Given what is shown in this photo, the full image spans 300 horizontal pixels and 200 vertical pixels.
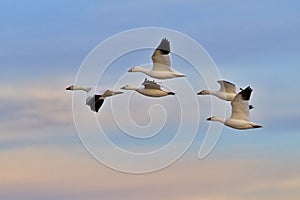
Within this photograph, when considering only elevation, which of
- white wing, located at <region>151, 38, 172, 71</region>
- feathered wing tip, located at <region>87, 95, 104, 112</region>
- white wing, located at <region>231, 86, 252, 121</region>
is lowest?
feathered wing tip, located at <region>87, 95, 104, 112</region>

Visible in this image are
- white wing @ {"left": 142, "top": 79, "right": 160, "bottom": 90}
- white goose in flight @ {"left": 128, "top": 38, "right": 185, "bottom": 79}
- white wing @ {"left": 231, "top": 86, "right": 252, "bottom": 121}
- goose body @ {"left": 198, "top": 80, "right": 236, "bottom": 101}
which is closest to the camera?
white wing @ {"left": 142, "top": 79, "right": 160, "bottom": 90}

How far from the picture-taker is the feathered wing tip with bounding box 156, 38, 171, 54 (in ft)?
114

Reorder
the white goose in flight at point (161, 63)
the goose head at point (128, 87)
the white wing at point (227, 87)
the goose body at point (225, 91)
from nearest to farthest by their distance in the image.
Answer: the white goose in flight at point (161, 63) < the goose head at point (128, 87) < the goose body at point (225, 91) < the white wing at point (227, 87)

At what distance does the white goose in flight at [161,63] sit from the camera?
34.2 metres

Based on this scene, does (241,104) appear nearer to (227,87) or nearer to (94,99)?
(227,87)

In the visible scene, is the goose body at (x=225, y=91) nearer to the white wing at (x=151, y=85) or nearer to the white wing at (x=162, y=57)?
the white wing at (x=162, y=57)

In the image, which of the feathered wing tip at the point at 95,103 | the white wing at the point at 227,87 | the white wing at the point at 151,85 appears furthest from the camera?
the white wing at the point at 227,87

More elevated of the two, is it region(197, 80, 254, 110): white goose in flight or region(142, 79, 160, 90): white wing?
region(197, 80, 254, 110): white goose in flight

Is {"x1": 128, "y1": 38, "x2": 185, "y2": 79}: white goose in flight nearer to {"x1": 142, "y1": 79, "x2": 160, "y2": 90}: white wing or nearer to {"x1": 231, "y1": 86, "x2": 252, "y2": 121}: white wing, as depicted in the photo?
{"x1": 142, "y1": 79, "x2": 160, "y2": 90}: white wing

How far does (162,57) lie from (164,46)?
33 cm

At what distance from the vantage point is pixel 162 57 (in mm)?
34594

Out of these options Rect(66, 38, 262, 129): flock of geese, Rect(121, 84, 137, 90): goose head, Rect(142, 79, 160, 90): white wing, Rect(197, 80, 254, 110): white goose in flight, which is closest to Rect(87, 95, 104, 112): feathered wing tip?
Rect(66, 38, 262, 129): flock of geese

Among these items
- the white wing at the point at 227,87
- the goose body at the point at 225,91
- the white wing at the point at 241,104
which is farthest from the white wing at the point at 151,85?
the white wing at the point at 227,87

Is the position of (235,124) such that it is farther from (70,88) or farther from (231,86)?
(70,88)
